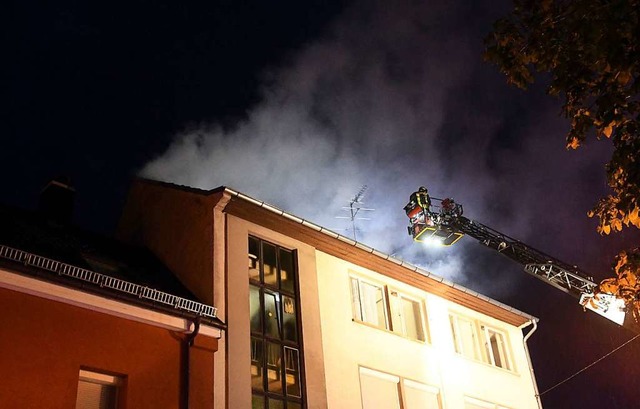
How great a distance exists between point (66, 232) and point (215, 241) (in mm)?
3386

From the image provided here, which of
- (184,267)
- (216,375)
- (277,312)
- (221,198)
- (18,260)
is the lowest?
(216,375)

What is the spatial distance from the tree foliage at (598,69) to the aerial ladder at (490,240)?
35.2 feet

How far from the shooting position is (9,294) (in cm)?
1049

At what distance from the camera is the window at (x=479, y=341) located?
65.3ft

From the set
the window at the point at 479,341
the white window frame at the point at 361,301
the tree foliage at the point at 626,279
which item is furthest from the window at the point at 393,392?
the tree foliage at the point at 626,279

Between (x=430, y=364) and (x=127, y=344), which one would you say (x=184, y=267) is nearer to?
(x=127, y=344)

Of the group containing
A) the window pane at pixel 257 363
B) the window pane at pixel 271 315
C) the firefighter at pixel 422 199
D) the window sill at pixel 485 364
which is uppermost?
the firefighter at pixel 422 199

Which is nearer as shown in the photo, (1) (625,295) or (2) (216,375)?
(1) (625,295)

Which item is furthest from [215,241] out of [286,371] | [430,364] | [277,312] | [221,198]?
[430,364]

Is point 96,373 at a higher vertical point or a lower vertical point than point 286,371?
lower

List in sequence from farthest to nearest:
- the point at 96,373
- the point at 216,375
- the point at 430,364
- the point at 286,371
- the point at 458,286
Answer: the point at 458,286
the point at 430,364
the point at 286,371
the point at 216,375
the point at 96,373

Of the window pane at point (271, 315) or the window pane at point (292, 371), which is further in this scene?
the window pane at point (271, 315)

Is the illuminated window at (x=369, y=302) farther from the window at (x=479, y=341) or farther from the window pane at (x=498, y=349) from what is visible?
the window pane at (x=498, y=349)

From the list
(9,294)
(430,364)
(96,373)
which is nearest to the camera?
(9,294)
